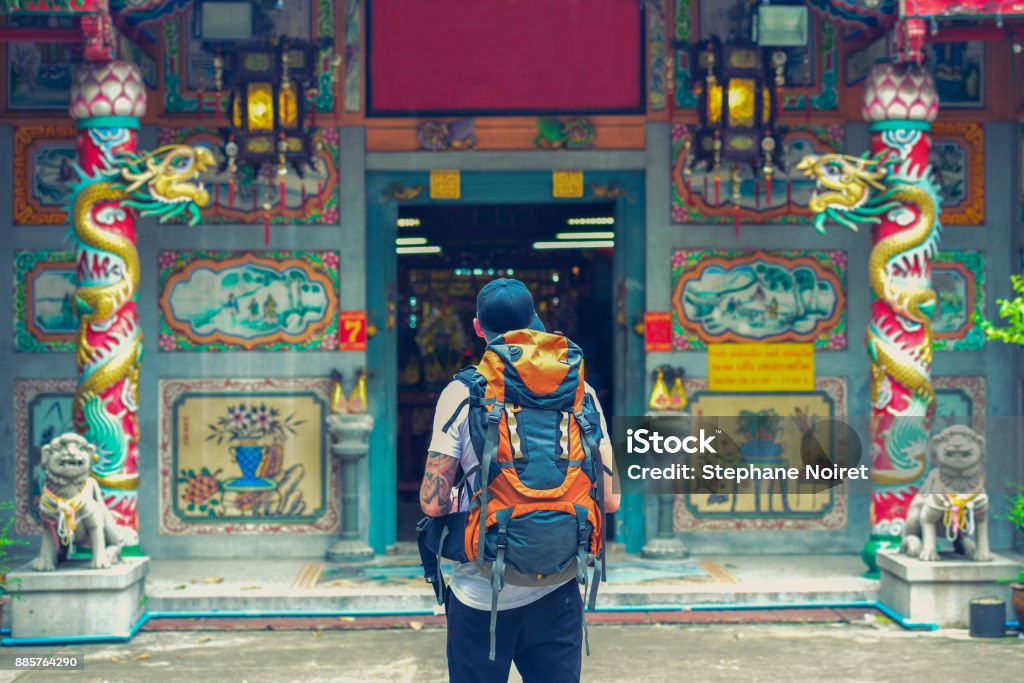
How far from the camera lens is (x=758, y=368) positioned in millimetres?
11750

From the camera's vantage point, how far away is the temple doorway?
49.2ft

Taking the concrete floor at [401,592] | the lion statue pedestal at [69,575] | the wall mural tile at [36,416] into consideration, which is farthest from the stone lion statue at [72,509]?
the wall mural tile at [36,416]

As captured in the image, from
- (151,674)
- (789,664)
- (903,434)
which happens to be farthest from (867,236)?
(151,674)

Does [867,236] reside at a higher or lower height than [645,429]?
higher

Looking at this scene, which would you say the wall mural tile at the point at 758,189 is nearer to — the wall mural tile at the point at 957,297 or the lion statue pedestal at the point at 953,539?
the wall mural tile at the point at 957,297

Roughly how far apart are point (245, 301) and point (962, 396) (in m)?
5.58

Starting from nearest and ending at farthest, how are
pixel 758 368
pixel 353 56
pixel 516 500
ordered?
pixel 516 500 < pixel 353 56 < pixel 758 368

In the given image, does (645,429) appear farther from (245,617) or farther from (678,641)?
(245,617)

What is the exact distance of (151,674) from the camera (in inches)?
334

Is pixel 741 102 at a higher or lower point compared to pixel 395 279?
higher

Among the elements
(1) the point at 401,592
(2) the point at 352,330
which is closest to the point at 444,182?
(2) the point at 352,330

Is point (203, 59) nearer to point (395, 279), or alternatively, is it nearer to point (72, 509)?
point (395, 279)

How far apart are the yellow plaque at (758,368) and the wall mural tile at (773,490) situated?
6 cm

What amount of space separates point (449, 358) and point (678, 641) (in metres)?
6.27
